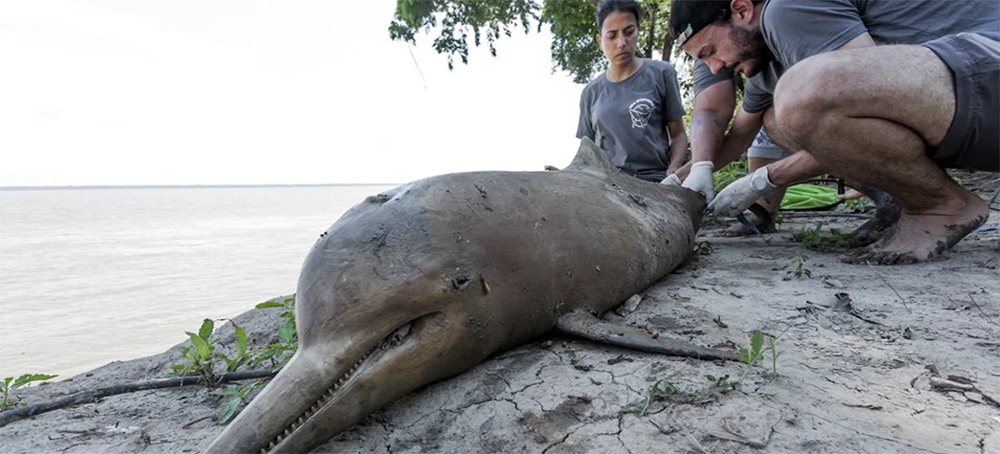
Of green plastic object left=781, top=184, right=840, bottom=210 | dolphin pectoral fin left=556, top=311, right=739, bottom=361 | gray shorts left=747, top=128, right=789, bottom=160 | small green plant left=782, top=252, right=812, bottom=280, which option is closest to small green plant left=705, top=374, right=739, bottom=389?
dolphin pectoral fin left=556, top=311, right=739, bottom=361

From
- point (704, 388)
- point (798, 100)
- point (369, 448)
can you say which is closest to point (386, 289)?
point (369, 448)

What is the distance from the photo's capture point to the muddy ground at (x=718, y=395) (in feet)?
5.02

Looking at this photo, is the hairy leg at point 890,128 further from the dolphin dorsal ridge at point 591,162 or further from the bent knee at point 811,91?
the dolphin dorsal ridge at point 591,162

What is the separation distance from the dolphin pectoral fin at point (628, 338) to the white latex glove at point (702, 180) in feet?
6.70

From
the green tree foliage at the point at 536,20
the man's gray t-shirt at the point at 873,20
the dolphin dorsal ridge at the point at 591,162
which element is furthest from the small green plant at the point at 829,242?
the green tree foliage at the point at 536,20

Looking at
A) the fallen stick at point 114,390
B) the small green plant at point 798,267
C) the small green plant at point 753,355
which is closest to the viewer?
the small green plant at point 753,355

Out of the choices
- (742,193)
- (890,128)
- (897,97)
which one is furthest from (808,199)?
(897,97)

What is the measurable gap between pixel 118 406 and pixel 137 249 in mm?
16669

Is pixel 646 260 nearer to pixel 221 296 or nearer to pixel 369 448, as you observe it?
pixel 369 448

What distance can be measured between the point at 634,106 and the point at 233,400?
149 inches

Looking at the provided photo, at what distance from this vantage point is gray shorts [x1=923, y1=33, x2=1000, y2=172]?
8.48ft

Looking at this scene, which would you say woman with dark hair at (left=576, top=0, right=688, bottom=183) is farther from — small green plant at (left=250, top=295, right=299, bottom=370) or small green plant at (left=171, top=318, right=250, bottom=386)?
small green plant at (left=171, top=318, right=250, bottom=386)

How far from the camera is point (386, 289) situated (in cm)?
190

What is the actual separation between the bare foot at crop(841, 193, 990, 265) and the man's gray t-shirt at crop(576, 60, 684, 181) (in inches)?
79.1
